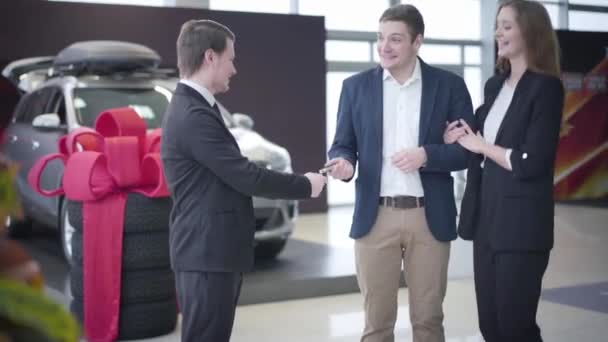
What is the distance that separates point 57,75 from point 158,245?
10.7 feet

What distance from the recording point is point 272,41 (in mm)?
9930

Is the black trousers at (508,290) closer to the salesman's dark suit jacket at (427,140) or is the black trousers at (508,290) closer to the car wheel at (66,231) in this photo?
the salesman's dark suit jacket at (427,140)

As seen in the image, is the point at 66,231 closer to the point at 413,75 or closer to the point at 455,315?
the point at 455,315

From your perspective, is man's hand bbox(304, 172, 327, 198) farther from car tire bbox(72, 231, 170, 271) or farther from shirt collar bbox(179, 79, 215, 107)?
car tire bbox(72, 231, 170, 271)

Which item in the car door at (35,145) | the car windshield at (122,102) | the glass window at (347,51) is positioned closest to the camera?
the car door at (35,145)

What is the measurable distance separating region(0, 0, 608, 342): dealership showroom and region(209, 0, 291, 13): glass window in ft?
0.11

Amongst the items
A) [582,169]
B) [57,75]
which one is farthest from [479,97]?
[57,75]

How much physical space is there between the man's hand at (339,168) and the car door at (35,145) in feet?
10.6

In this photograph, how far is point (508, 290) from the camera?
2.50 meters

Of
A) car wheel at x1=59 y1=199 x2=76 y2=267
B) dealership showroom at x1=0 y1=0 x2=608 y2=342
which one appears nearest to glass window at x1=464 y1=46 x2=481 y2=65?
dealership showroom at x1=0 y1=0 x2=608 y2=342

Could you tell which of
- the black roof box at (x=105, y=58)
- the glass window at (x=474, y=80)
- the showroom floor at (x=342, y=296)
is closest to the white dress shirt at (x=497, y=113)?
the showroom floor at (x=342, y=296)

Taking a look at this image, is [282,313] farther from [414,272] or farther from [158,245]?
[414,272]

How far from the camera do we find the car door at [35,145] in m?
5.68

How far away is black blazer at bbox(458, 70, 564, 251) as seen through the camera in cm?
244
